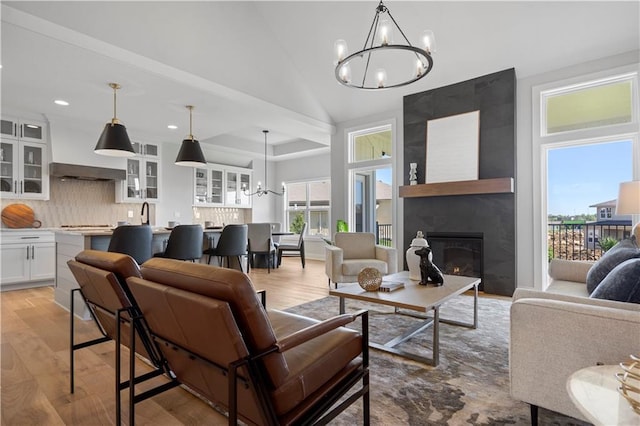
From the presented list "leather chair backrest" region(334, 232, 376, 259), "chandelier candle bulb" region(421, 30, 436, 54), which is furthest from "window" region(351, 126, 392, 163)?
"chandelier candle bulb" region(421, 30, 436, 54)

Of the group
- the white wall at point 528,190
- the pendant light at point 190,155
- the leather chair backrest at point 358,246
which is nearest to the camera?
the white wall at point 528,190

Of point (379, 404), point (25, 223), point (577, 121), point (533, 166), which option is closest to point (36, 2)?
Answer: point (25, 223)

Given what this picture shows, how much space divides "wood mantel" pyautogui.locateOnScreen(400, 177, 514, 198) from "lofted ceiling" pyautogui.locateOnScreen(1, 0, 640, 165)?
5.00ft

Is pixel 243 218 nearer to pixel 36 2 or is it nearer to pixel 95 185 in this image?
pixel 95 185

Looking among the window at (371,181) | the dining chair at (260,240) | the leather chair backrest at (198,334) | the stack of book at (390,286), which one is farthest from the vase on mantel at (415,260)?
the dining chair at (260,240)

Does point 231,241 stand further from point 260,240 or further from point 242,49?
point 242,49

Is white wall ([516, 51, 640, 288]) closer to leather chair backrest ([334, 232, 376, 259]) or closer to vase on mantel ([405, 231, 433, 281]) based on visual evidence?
leather chair backrest ([334, 232, 376, 259])

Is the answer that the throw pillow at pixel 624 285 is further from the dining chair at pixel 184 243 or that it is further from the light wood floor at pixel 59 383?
the dining chair at pixel 184 243

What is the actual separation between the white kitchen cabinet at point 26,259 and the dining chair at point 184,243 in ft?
6.95

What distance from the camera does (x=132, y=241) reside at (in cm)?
352

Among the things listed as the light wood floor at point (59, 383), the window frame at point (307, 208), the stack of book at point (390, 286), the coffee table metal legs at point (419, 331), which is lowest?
the light wood floor at point (59, 383)

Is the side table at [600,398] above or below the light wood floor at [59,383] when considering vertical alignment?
above

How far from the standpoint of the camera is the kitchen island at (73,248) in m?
3.49

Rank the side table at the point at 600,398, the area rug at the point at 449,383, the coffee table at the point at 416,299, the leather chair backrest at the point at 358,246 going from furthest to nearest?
the leather chair backrest at the point at 358,246 < the coffee table at the point at 416,299 < the area rug at the point at 449,383 < the side table at the point at 600,398
